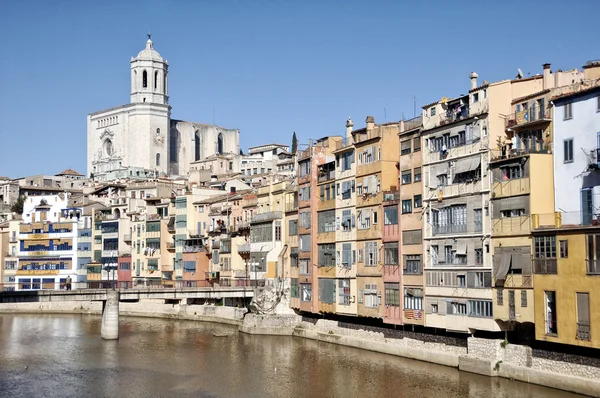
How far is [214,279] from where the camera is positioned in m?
87.8

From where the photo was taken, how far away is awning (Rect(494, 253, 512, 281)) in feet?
148

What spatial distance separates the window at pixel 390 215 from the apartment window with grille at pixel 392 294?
3.99m

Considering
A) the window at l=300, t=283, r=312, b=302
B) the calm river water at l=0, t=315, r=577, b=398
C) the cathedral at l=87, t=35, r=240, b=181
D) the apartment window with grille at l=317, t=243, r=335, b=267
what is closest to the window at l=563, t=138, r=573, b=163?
the calm river water at l=0, t=315, r=577, b=398

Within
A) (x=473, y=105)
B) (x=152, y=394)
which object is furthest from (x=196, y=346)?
(x=473, y=105)

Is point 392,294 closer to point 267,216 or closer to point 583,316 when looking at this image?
point 583,316

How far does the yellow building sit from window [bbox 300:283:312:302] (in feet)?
83.4

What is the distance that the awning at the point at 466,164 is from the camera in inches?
1883

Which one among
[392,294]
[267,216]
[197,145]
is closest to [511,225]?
[392,294]

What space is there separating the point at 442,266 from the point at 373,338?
351 inches

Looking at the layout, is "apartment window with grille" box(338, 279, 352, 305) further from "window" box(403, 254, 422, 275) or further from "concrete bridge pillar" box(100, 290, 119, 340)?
"concrete bridge pillar" box(100, 290, 119, 340)

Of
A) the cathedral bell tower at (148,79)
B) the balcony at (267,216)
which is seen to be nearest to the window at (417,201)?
the balcony at (267,216)

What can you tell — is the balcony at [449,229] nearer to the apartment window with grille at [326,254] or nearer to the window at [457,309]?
the window at [457,309]

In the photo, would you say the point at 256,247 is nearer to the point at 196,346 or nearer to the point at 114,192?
the point at 196,346

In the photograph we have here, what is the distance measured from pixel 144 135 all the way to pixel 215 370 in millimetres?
132785
